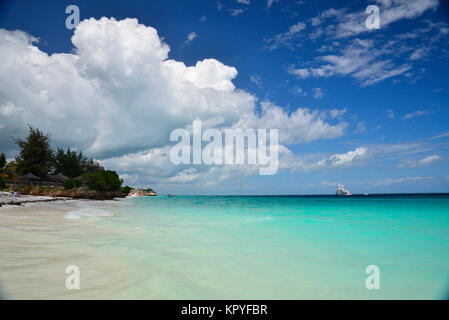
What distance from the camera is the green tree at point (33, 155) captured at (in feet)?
144

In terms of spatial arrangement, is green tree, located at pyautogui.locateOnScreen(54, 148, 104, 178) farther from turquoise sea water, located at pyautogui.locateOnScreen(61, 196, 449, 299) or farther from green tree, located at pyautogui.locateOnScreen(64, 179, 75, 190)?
turquoise sea water, located at pyautogui.locateOnScreen(61, 196, 449, 299)

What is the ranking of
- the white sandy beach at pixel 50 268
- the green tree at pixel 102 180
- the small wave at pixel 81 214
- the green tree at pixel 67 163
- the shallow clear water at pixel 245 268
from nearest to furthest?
the white sandy beach at pixel 50 268 < the shallow clear water at pixel 245 268 < the small wave at pixel 81 214 < the green tree at pixel 102 180 < the green tree at pixel 67 163

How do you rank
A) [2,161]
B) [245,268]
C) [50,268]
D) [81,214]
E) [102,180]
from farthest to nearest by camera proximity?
[102,180] < [2,161] < [81,214] < [245,268] < [50,268]

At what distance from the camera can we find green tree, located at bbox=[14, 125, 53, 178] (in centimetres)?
4384

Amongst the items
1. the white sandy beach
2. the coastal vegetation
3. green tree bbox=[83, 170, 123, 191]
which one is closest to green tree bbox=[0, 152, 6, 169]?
the coastal vegetation

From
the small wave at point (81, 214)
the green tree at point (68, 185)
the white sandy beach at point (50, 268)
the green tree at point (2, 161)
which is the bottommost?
the small wave at point (81, 214)

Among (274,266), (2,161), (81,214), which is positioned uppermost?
(2,161)

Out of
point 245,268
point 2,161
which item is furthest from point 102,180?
point 245,268

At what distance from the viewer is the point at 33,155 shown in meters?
44.5

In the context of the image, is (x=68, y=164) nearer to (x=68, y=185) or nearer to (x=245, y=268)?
(x=68, y=185)

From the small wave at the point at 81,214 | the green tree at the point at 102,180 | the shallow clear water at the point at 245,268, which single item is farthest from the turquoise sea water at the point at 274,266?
the green tree at the point at 102,180

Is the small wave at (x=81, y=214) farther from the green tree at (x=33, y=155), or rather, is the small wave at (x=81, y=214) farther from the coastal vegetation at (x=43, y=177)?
the green tree at (x=33, y=155)
